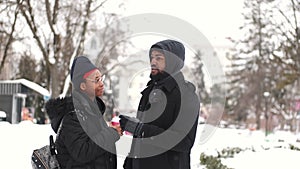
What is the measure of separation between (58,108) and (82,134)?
30 centimetres

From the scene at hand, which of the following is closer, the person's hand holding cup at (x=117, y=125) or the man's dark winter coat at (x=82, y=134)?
the man's dark winter coat at (x=82, y=134)

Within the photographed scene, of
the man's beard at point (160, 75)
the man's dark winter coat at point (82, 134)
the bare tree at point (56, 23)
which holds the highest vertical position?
the bare tree at point (56, 23)

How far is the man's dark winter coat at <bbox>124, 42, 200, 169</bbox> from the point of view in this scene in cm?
397

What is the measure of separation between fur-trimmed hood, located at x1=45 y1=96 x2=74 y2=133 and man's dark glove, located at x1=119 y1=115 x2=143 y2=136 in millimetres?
400

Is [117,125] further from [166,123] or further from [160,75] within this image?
[160,75]

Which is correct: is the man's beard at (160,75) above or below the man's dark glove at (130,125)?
above

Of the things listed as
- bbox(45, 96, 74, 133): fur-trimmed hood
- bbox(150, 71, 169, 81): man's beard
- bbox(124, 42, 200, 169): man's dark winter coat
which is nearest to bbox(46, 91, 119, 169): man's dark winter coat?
bbox(45, 96, 74, 133): fur-trimmed hood

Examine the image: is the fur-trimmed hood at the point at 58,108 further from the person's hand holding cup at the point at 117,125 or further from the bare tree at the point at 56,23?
the bare tree at the point at 56,23

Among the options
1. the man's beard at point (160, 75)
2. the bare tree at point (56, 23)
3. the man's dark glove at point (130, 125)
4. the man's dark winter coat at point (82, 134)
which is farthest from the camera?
the bare tree at point (56, 23)

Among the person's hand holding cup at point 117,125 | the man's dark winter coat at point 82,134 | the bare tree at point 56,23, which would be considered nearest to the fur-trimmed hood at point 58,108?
the man's dark winter coat at point 82,134

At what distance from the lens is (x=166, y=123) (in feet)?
13.3

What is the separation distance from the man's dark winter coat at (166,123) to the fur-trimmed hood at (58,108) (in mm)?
564

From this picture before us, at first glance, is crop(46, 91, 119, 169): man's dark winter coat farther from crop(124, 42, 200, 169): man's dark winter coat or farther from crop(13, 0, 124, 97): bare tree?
crop(13, 0, 124, 97): bare tree

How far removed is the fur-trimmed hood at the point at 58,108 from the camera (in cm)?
403
